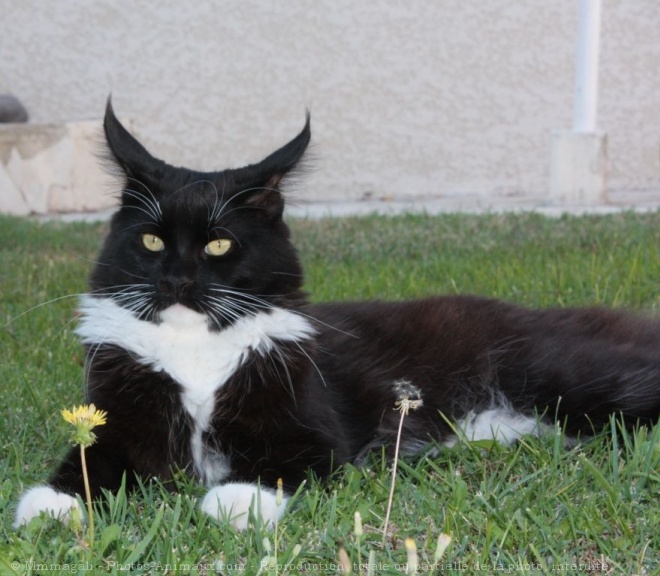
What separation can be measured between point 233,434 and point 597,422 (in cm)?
109

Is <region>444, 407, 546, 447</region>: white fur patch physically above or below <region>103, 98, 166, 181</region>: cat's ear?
below

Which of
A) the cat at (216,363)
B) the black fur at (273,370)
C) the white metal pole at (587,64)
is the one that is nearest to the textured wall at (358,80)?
the white metal pole at (587,64)

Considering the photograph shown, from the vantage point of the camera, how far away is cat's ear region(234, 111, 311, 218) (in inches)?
103

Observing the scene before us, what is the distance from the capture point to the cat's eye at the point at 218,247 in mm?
2535

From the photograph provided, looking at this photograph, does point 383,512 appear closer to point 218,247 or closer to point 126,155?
point 218,247

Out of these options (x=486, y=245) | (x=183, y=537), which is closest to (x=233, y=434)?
(x=183, y=537)

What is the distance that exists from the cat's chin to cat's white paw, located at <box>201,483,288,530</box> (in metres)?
0.43

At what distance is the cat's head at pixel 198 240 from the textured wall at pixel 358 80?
292 inches

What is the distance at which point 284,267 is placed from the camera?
2650 mm

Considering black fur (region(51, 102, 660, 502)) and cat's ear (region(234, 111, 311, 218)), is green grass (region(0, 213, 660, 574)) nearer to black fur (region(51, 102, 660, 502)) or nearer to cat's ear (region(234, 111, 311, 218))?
black fur (region(51, 102, 660, 502))

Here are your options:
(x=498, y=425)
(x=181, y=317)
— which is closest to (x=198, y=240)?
(x=181, y=317)

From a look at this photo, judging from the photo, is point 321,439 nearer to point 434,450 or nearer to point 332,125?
point 434,450

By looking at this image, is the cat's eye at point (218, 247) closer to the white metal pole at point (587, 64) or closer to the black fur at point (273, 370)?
the black fur at point (273, 370)

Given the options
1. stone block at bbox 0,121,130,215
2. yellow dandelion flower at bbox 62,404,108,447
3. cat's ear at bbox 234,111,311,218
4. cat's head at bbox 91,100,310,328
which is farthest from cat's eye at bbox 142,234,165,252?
stone block at bbox 0,121,130,215
